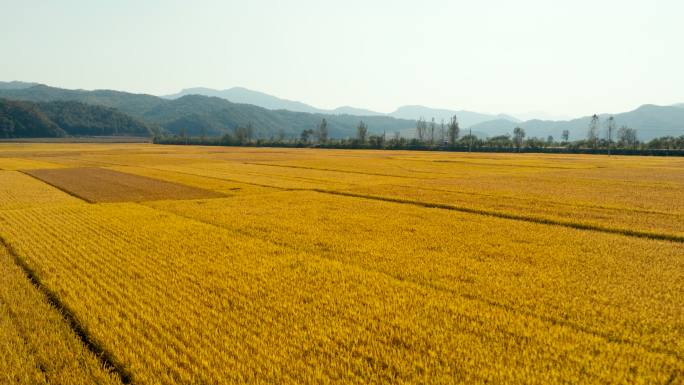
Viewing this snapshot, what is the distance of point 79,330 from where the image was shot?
935cm

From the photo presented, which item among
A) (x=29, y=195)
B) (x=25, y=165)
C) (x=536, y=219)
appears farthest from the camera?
(x=25, y=165)

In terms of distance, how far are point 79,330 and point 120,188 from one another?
97.9ft

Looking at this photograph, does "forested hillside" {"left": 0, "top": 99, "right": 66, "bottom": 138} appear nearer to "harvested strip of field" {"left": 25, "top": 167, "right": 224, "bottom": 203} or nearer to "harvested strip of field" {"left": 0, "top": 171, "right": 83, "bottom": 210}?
"harvested strip of field" {"left": 25, "top": 167, "right": 224, "bottom": 203}

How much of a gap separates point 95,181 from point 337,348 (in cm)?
4047

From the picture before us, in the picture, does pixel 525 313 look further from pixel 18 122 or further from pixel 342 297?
pixel 18 122

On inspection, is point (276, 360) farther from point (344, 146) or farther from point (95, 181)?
point (344, 146)

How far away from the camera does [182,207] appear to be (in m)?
26.4

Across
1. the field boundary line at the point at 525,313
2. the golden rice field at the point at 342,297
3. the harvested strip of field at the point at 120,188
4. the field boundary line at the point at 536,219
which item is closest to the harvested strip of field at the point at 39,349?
the golden rice field at the point at 342,297

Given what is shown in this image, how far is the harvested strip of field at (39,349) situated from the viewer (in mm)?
7523

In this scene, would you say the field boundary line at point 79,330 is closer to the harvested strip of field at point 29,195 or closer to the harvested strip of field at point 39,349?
the harvested strip of field at point 39,349

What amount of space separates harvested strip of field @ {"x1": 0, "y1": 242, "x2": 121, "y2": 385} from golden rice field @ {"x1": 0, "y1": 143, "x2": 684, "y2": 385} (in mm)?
38

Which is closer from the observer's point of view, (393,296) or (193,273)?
(393,296)

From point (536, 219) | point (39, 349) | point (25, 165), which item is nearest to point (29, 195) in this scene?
point (39, 349)

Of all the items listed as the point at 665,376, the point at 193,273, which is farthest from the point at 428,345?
the point at 193,273
